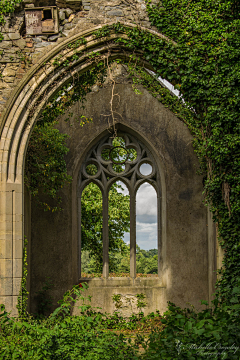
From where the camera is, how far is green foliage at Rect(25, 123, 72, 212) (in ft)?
21.6

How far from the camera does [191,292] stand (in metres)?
7.88

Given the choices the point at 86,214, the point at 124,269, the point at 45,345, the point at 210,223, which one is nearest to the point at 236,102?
the point at 210,223

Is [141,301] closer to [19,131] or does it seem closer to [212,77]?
[19,131]

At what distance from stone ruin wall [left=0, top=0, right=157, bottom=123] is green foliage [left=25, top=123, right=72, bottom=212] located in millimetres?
1063

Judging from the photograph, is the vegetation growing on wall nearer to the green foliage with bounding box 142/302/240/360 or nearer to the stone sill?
the green foliage with bounding box 142/302/240/360

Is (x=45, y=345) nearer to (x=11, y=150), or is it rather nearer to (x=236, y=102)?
(x=11, y=150)

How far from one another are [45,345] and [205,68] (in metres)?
4.21

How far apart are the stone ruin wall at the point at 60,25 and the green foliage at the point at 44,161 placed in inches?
41.9

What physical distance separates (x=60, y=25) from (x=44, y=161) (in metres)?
2.21

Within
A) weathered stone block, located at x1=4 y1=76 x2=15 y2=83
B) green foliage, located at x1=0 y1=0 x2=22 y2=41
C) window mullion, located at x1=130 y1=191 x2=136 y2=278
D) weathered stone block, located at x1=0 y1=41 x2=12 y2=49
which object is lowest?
window mullion, located at x1=130 y1=191 x2=136 y2=278

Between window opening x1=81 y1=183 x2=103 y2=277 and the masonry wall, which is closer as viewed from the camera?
the masonry wall

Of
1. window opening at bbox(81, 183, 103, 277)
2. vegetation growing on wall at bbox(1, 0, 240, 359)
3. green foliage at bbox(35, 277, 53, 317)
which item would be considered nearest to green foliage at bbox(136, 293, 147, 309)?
green foliage at bbox(35, 277, 53, 317)

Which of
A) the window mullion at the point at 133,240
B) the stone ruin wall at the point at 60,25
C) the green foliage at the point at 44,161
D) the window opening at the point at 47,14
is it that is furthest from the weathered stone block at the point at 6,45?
the window mullion at the point at 133,240

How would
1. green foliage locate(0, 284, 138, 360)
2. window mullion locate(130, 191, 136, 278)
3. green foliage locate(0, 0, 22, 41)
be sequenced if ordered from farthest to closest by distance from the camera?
window mullion locate(130, 191, 136, 278), green foliage locate(0, 0, 22, 41), green foliage locate(0, 284, 138, 360)
